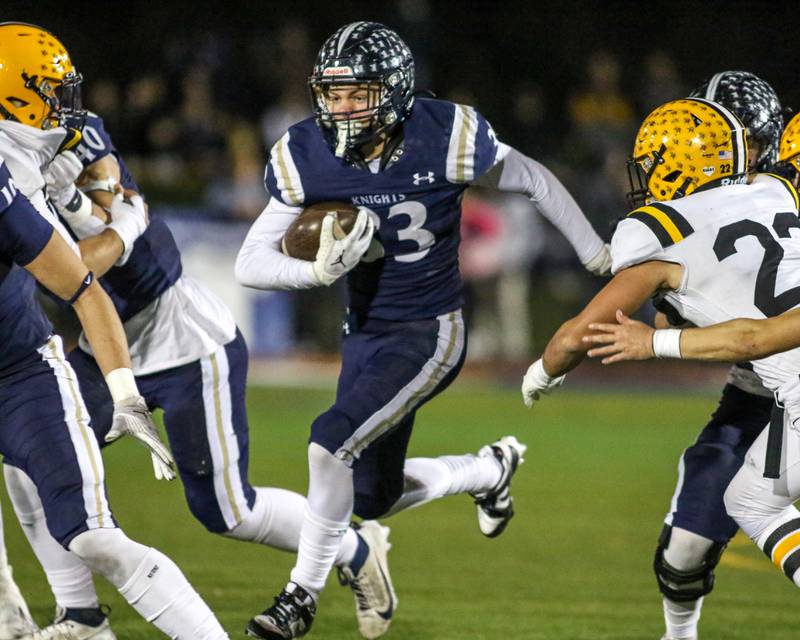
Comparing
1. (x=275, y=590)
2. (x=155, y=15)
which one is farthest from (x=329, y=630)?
(x=155, y=15)

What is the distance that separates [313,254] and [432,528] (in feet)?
9.18

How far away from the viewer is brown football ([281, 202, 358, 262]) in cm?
429

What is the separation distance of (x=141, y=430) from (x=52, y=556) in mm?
988

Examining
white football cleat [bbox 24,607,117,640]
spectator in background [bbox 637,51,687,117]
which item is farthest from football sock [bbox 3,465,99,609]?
spectator in background [bbox 637,51,687,117]

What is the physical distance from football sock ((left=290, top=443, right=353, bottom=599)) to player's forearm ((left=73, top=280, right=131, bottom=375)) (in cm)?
89

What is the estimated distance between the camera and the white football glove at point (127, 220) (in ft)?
14.2

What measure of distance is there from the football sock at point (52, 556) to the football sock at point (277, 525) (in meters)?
0.62

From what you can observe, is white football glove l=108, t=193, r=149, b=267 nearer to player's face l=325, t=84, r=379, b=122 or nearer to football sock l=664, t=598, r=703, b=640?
player's face l=325, t=84, r=379, b=122

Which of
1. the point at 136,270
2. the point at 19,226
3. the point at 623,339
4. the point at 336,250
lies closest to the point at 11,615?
the point at 136,270

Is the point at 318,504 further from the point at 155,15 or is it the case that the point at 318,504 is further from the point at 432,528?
the point at 155,15

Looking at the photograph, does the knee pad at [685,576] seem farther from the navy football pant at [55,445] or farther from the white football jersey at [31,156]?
the white football jersey at [31,156]

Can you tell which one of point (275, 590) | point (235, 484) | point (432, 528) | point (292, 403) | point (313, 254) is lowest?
point (292, 403)

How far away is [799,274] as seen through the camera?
12.0 ft

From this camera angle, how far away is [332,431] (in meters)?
4.24
